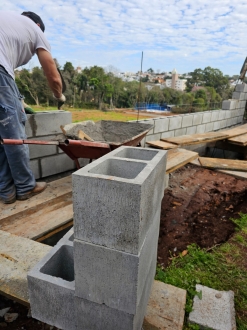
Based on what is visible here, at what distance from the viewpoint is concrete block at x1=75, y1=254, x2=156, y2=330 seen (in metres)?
1.27

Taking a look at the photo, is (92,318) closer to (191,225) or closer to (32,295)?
(32,295)

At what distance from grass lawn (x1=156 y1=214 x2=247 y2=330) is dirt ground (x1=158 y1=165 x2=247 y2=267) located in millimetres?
198

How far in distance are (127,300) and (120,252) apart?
28 centimetres

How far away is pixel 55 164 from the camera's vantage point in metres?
3.70

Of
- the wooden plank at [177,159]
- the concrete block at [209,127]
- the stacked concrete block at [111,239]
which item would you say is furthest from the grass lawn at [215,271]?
the concrete block at [209,127]

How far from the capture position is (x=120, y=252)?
3.76 ft

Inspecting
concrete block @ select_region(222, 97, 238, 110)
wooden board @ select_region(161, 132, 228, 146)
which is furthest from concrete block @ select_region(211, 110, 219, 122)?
wooden board @ select_region(161, 132, 228, 146)

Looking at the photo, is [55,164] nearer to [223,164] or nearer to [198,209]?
[198,209]

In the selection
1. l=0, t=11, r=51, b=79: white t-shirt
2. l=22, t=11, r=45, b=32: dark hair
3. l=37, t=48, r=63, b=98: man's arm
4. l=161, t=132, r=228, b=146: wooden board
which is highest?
l=22, t=11, r=45, b=32: dark hair

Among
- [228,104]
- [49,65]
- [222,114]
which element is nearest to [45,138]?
[49,65]

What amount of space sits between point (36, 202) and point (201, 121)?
5.96 metres

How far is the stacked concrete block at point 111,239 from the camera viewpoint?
1.08m

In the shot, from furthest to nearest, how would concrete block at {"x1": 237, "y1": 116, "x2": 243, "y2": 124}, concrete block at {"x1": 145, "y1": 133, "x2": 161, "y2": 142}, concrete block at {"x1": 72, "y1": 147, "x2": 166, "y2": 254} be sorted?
1. concrete block at {"x1": 237, "y1": 116, "x2": 243, "y2": 124}
2. concrete block at {"x1": 145, "y1": 133, "x2": 161, "y2": 142}
3. concrete block at {"x1": 72, "y1": 147, "x2": 166, "y2": 254}

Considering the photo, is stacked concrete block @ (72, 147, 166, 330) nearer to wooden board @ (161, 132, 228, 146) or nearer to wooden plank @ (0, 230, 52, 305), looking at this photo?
wooden plank @ (0, 230, 52, 305)
